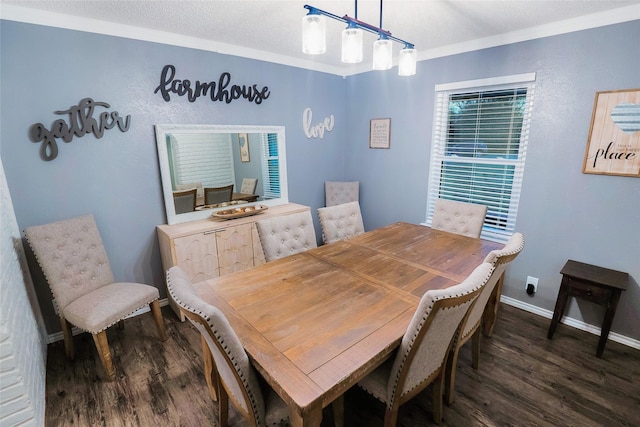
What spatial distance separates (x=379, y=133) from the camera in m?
3.66

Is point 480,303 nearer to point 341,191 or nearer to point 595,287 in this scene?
point 595,287

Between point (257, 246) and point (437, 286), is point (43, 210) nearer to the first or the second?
point (257, 246)

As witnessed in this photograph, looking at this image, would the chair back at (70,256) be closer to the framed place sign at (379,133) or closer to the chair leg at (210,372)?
the chair leg at (210,372)

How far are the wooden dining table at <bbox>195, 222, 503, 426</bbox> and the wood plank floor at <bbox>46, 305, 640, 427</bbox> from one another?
0.76 metres

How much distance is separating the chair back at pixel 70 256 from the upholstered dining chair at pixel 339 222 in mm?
1757

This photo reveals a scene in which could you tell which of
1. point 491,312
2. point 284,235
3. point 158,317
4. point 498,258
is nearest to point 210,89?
point 284,235

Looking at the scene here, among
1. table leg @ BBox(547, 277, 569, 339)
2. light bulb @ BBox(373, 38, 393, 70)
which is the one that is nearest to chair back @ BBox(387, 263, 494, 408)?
light bulb @ BBox(373, 38, 393, 70)

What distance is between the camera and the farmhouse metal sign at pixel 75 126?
2.13m

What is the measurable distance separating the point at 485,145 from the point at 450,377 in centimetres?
222

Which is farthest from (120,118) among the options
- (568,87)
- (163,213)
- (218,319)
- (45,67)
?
(568,87)

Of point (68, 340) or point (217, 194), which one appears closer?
point (68, 340)

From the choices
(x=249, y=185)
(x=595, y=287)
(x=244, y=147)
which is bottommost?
(x=595, y=287)

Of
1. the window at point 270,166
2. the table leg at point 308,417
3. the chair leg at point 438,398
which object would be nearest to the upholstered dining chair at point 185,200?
the window at point 270,166

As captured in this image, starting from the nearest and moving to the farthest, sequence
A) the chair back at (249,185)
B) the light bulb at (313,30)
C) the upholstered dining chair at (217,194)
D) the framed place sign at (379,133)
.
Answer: the light bulb at (313,30) < the upholstered dining chair at (217,194) < the chair back at (249,185) < the framed place sign at (379,133)
